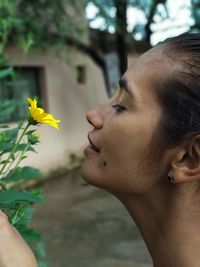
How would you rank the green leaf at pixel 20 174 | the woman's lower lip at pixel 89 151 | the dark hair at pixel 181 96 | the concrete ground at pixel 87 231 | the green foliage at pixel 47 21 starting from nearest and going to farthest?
the dark hair at pixel 181 96 → the woman's lower lip at pixel 89 151 → the green leaf at pixel 20 174 → the concrete ground at pixel 87 231 → the green foliage at pixel 47 21

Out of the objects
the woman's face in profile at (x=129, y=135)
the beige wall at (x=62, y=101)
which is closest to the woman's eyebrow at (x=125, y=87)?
the woman's face in profile at (x=129, y=135)

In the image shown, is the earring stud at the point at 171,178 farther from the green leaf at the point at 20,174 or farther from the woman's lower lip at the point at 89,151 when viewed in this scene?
the green leaf at the point at 20,174

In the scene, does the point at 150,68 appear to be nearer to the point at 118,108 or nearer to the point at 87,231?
the point at 118,108

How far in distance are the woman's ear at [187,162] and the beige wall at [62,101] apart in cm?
601

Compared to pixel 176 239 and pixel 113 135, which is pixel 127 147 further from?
pixel 176 239

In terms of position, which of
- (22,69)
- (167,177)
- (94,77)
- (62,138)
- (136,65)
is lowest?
(62,138)

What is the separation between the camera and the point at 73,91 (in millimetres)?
8531

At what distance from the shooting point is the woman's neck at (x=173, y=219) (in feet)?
3.09

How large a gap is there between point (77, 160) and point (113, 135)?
7462mm

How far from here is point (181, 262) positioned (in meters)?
0.94

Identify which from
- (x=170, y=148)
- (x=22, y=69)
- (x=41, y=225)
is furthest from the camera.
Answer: (x=22, y=69)

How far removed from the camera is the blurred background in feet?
14.6

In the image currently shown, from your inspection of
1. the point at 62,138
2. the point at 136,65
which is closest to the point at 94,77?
the point at 62,138

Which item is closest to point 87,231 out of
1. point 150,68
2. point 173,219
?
point 173,219
